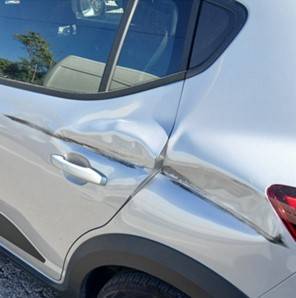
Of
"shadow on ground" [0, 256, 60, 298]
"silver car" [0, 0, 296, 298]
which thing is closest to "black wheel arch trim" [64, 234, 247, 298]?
"silver car" [0, 0, 296, 298]

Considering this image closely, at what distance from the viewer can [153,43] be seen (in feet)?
5.20

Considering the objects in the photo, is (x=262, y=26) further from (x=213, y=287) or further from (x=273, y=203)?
(x=213, y=287)

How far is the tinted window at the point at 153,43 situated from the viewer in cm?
150

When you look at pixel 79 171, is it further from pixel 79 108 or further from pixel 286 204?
pixel 286 204

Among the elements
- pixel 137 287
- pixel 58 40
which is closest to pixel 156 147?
pixel 137 287

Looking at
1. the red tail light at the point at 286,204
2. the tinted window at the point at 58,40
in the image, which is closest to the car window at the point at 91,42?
the tinted window at the point at 58,40

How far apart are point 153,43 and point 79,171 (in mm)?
507

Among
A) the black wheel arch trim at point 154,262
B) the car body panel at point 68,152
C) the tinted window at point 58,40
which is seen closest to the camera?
the black wheel arch trim at point 154,262

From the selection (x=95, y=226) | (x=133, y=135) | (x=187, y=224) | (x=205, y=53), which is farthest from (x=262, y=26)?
(x=95, y=226)

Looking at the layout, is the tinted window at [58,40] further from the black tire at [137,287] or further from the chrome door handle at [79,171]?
the black tire at [137,287]

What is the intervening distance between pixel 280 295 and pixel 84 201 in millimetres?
724

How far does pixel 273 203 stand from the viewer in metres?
1.19

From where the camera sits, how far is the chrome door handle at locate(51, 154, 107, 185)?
1542 mm

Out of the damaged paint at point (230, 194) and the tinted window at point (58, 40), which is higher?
the tinted window at point (58, 40)
